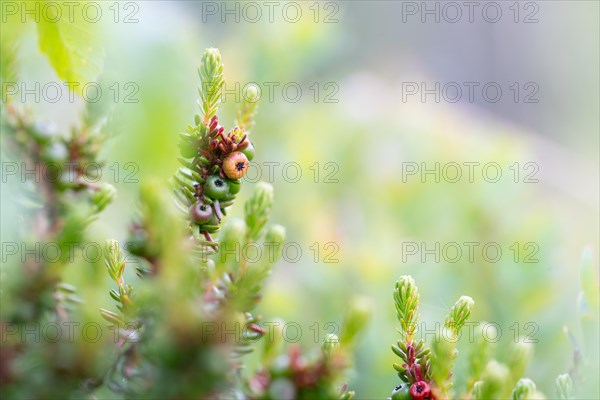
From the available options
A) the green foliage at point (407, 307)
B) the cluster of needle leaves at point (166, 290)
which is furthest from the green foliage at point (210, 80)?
the green foliage at point (407, 307)

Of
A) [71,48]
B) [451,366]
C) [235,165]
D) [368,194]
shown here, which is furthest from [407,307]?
[368,194]

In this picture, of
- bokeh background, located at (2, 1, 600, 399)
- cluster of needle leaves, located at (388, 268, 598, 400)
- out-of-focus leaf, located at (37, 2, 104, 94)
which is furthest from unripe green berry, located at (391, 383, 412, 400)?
out-of-focus leaf, located at (37, 2, 104, 94)

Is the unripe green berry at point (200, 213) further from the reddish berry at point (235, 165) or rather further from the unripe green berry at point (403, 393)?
the unripe green berry at point (403, 393)

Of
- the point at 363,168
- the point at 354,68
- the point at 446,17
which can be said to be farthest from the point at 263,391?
the point at 446,17

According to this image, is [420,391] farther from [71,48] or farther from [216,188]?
[71,48]

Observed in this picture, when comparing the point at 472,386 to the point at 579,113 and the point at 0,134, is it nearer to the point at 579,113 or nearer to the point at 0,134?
the point at 0,134
